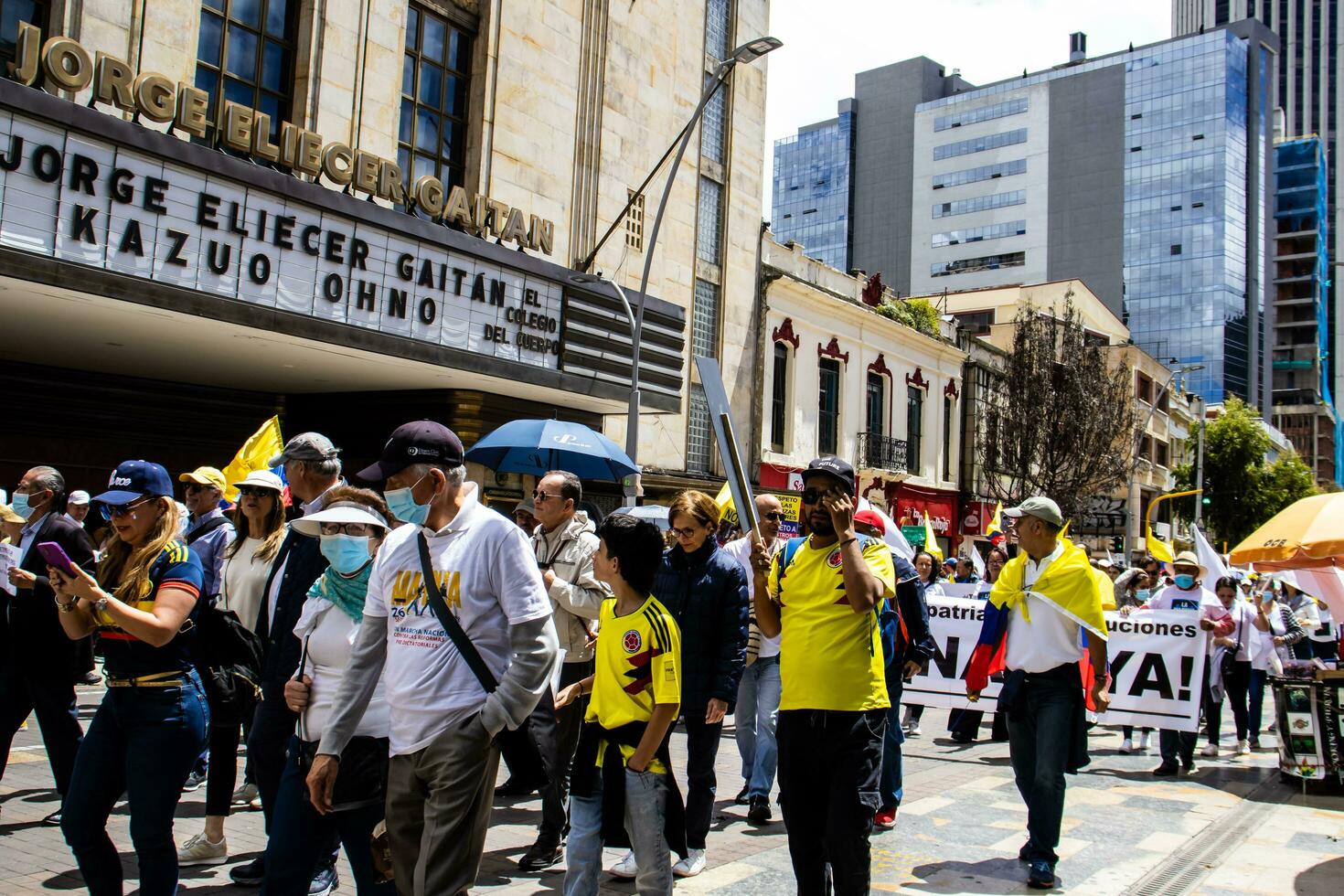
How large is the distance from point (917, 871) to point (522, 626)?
11.9ft

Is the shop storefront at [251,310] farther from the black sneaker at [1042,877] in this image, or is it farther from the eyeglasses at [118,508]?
the black sneaker at [1042,877]

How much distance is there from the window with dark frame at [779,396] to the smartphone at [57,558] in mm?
25296

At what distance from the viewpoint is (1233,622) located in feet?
35.4

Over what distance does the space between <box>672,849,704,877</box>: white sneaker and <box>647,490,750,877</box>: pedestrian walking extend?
0.02 m

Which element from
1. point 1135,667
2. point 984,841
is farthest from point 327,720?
point 1135,667

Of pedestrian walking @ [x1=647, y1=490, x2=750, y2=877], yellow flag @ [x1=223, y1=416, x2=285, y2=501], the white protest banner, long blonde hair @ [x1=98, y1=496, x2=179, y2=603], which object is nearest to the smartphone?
long blonde hair @ [x1=98, y1=496, x2=179, y2=603]

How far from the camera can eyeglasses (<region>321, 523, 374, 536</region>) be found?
411 cm

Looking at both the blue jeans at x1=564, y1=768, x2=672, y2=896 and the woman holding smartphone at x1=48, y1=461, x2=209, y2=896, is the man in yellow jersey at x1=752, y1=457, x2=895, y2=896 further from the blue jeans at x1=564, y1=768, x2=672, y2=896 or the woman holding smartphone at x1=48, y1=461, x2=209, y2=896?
the woman holding smartphone at x1=48, y1=461, x2=209, y2=896

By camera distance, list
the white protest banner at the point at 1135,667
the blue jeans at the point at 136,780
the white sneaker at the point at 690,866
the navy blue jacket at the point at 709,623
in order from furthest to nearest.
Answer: the white protest banner at the point at 1135,667
the navy blue jacket at the point at 709,623
the white sneaker at the point at 690,866
the blue jeans at the point at 136,780

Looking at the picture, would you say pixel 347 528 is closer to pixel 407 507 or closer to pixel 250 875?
pixel 407 507

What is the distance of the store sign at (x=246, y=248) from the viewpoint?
11344mm

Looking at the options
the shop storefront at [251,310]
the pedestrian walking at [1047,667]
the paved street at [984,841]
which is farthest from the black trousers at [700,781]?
the shop storefront at [251,310]

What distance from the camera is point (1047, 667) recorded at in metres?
6.17

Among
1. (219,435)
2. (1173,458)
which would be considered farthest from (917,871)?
(1173,458)
